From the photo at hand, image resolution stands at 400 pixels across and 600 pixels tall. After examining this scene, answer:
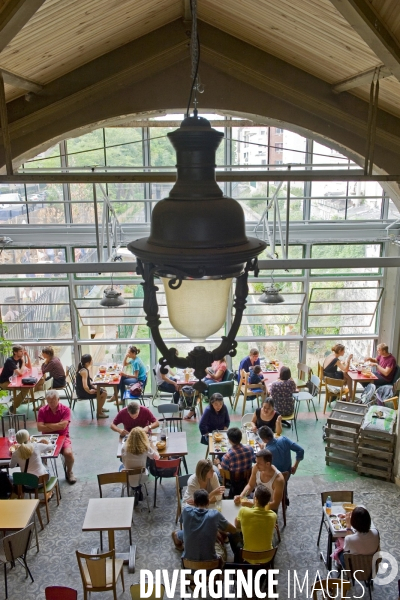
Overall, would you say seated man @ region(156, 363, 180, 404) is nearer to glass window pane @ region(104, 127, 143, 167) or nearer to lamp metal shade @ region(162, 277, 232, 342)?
glass window pane @ region(104, 127, 143, 167)

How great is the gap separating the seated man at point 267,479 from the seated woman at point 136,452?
4.53 feet

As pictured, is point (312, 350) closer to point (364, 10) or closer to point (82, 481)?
point (82, 481)

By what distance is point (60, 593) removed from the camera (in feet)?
14.7

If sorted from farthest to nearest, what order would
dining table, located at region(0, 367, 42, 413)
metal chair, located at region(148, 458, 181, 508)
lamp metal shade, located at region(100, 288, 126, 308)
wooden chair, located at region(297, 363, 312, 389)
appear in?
wooden chair, located at region(297, 363, 312, 389) → dining table, located at region(0, 367, 42, 413) → lamp metal shade, located at region(100, 288, 126, 308) → metal chair, located at region(148, 458, 181, 508)

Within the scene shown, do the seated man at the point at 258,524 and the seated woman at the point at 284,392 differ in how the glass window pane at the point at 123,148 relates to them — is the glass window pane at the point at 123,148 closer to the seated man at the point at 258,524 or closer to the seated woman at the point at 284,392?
the seated woman at the point at 284,392

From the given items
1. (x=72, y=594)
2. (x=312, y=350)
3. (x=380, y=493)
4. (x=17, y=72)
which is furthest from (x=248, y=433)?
(x=17, y=72)

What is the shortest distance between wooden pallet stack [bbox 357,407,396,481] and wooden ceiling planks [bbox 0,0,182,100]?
232 inches

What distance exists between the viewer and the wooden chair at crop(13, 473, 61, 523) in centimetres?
630

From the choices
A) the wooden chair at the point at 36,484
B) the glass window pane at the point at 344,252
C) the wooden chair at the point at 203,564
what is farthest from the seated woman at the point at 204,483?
the glass window pane at the point at 344,252

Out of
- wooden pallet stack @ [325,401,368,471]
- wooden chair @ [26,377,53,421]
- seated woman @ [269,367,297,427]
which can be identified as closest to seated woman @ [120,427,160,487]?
seated woman @ [269,367,297,427]

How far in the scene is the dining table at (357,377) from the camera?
956 cm

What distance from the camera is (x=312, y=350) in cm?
1096

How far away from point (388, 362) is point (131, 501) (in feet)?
19.4

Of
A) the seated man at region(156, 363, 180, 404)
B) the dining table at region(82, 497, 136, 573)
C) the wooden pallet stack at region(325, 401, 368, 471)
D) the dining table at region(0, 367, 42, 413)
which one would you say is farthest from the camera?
the seated man at region(156, 363, 180, 404)
